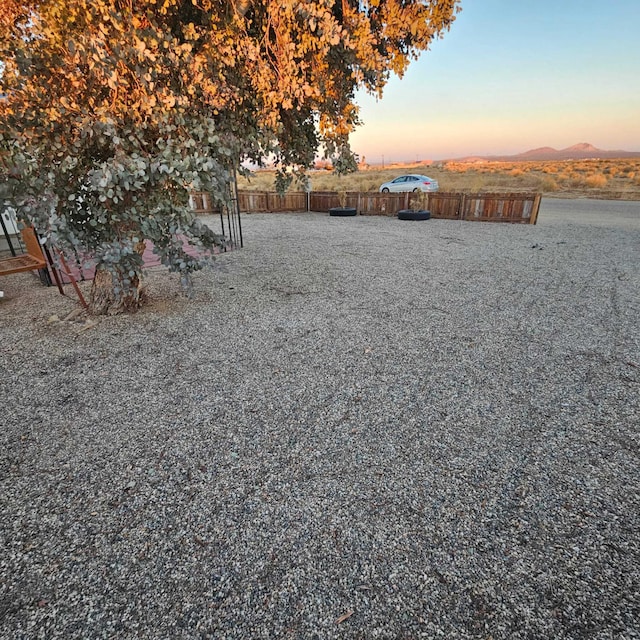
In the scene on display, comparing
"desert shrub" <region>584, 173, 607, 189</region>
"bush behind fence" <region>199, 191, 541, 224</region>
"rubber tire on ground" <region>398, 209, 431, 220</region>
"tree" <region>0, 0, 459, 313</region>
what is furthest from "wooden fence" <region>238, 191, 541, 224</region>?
"desert shrub" <region>584, 173, 607, 189</region>

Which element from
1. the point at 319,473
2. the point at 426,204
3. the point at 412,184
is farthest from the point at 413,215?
the point at 319,473

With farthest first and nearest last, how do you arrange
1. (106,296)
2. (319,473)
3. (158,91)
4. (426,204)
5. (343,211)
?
(343,211)
(426,204)
(106,296)
(158,91)
(319,473)

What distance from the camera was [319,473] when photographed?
216cm

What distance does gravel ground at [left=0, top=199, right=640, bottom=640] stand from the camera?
4.90ft

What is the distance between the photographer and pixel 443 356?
140 inches

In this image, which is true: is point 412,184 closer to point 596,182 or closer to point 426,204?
point 426,204

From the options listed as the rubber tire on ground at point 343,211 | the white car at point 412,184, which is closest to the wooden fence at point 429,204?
the rubber tire on ground at point 343,211

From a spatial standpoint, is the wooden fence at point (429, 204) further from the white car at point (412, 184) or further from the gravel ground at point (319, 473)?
the gravel ground at point (319, 473)

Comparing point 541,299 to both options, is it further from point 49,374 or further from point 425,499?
point 49,374

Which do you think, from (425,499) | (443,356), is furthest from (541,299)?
(425,499)

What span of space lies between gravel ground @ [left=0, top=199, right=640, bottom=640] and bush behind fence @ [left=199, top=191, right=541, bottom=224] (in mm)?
8710

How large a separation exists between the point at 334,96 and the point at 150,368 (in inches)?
129

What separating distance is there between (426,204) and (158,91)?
12249 mm

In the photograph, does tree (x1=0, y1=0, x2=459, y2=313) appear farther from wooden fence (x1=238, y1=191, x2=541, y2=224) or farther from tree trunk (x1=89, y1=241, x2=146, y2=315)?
wooden fence (x1=238, y1=191, x2=541, y2=224)
